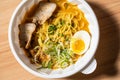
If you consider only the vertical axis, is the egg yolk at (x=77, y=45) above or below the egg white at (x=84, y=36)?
below

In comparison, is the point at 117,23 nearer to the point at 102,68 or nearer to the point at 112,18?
the point at 112,18

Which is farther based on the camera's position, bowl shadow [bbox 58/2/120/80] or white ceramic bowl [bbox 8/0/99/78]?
bowl shadow [bbox 58/2/120/80]

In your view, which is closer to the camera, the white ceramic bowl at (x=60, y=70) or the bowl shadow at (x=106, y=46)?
the white ceramic bowl at (x=60, y=70)

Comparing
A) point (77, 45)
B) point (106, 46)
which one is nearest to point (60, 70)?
point (77, 45)

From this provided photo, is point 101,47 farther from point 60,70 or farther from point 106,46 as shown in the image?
point 60,70

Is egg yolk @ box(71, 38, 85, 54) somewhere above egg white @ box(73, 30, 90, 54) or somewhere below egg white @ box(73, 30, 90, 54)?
below
